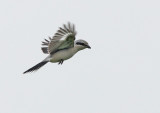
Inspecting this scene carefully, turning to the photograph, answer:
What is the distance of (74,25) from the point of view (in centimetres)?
1276

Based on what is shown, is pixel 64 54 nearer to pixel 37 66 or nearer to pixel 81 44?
pixel 81 44

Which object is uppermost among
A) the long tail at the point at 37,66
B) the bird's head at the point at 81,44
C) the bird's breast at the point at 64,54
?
the bird's head at the point at 81,44

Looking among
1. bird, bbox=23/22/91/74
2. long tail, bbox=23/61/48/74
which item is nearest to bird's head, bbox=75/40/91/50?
bird, bbox=23/22/91/74

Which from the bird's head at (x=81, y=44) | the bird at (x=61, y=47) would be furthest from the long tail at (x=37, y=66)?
the bird's head at (x=81, y=44)

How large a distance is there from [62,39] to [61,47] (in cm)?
A: 37

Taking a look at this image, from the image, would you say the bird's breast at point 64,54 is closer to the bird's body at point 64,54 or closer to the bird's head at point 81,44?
the bird's body at point 64,54

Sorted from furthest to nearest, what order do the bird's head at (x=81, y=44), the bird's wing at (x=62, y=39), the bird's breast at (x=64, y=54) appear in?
1. the bird's head at (x=81, y=44)
2. the bird's breast at (x=64, y=54)
3. the bird's wing at (x=62, y=39)

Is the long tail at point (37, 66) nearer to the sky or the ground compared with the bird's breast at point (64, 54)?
nearer to the ground

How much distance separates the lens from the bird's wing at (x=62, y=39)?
42.1 ft

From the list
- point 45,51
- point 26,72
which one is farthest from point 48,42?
point 26,72

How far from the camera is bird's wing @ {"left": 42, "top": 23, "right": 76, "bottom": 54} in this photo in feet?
42.1

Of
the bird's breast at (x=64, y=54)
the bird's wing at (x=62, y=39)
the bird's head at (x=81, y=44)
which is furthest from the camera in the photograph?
the bird's head at (x=81, y=44)

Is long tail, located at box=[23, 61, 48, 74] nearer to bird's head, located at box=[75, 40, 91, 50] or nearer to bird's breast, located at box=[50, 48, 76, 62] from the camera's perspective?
bird's breast, located at box=[50, 48, 76, 62]

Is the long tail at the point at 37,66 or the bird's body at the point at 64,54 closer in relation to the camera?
the bird's body at the point at 64,54
